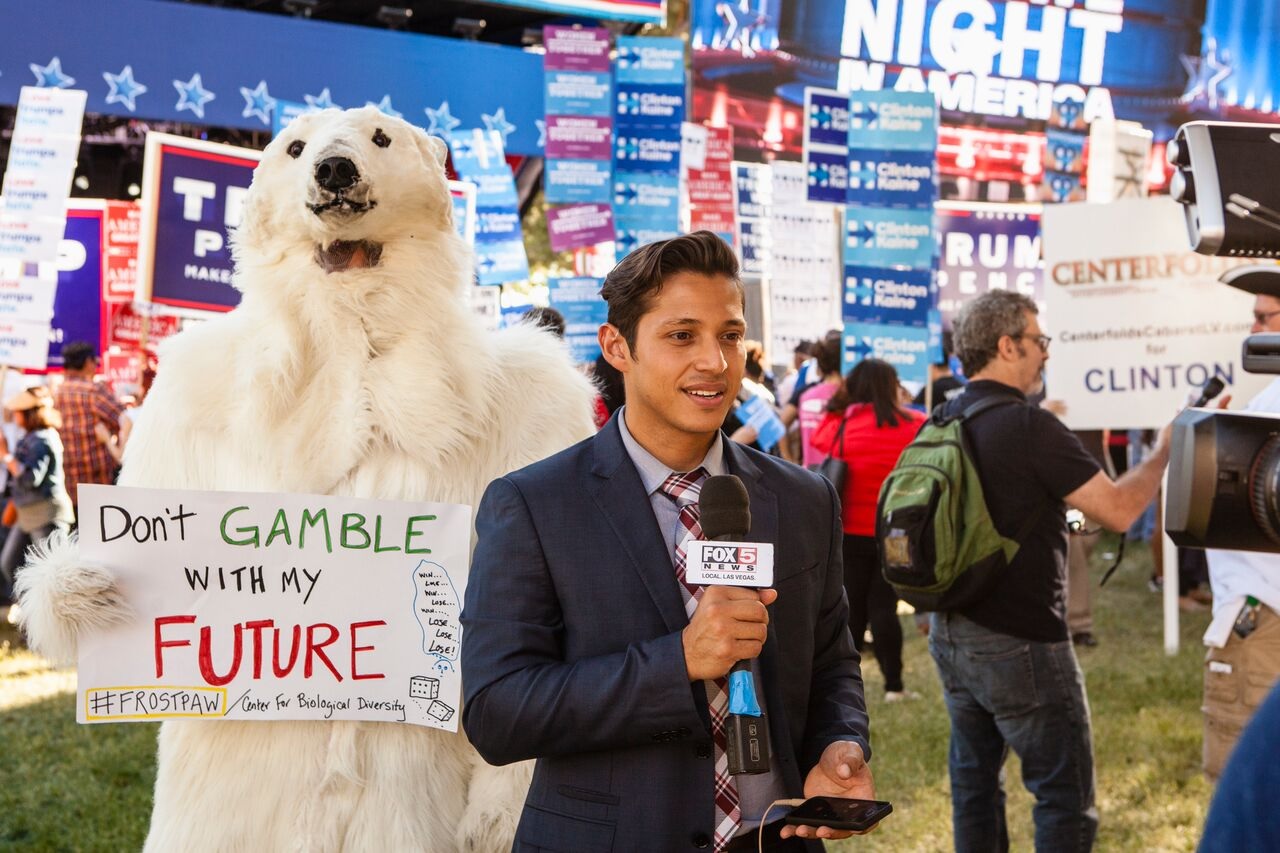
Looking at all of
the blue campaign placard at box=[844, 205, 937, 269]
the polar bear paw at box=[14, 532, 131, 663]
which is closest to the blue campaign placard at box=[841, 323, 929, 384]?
the blue campaign placard at box=[844, 205, 937, 269]

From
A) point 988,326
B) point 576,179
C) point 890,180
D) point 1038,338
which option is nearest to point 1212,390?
point 1038,338

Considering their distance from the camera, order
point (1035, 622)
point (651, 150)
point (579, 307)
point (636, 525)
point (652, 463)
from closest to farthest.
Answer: point (636, 525)
point (652, 463)
point (1035, 622)
point (579, 307)
point (651, 150)

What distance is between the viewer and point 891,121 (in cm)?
880

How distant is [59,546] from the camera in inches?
117

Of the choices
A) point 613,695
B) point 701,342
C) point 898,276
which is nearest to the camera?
Answer: point 613,695

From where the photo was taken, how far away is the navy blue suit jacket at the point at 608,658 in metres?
1.92

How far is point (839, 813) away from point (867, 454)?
17.6ft

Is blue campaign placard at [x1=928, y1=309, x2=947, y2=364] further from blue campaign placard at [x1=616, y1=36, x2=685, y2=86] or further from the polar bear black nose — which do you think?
the polar bear black nose

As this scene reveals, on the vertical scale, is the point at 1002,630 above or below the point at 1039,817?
above

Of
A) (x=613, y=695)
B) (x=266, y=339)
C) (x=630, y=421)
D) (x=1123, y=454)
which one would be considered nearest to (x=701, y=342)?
(x=630, y=421)

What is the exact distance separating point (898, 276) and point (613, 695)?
23.4 feet

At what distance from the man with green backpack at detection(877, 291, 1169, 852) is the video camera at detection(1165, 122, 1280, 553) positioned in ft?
5.27

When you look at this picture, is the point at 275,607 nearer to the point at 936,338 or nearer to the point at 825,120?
the point at 825,120

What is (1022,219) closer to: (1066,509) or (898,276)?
(898,276)
